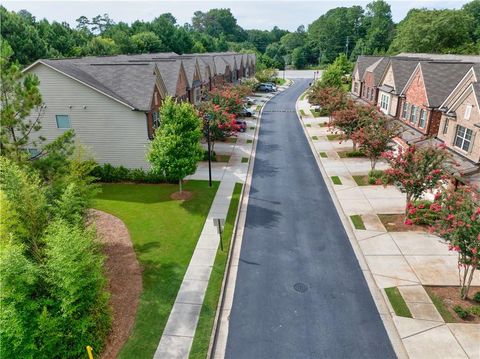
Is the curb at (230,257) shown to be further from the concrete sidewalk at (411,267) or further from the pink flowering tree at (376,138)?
the pink flowering tree at (376,138)

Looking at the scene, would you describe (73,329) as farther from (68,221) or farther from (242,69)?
(242,69)

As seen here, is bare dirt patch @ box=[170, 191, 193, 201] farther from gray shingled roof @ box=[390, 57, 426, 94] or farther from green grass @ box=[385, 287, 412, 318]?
gray shingled roof @ box=[390, 57, 426, 94]

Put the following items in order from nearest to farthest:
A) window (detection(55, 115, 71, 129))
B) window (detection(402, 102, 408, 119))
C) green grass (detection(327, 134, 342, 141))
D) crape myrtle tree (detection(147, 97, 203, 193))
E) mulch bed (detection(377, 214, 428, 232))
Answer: mulch bed (detection(377, 214, 428, 232))
crape myrtle tree (detection(147, 97, 203, 193))
window (detection(55, 115, 71, 129))
window (detection(402, 102, 408, 119))
green grass (detection(327, 134, 342, 141))

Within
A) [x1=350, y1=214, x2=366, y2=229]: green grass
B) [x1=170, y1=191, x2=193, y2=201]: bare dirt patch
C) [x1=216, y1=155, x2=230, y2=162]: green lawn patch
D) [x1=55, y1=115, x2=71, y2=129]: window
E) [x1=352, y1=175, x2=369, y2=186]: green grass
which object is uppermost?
[x1=55, y1=115, x2=71, y2=129]: window

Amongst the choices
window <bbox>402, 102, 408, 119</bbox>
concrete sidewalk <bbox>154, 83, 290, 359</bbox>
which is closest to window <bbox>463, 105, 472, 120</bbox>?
window <bbox>402, 102, 408, 119</bbox>

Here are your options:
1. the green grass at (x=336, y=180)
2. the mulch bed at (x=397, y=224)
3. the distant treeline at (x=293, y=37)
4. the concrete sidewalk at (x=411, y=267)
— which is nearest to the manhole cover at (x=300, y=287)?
the concrete sidewalk at (x=411, y=267)

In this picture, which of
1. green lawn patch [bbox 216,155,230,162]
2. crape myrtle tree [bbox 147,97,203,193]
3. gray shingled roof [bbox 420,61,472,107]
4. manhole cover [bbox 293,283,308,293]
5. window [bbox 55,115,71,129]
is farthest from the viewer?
green lawn patch [bbox 216,155,230,162]

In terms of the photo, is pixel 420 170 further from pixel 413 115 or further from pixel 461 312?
pixel 413 115
